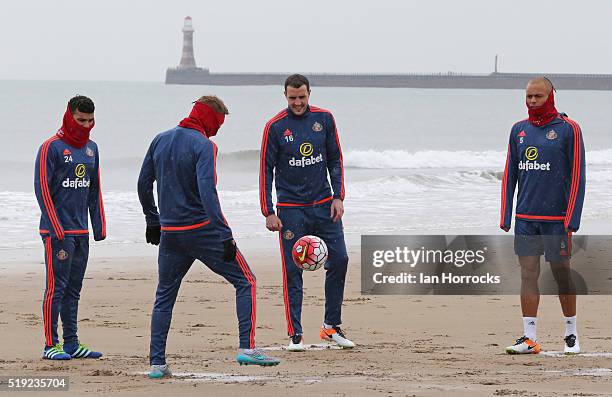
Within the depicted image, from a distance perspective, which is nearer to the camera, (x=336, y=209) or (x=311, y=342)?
(x=336, y=209)

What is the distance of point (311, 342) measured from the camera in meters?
8.22

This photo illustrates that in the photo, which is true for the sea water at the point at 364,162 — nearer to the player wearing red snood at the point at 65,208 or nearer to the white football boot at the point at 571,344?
the player wearing red snood at the point at 65,208

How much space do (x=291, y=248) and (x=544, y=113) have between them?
2034 millimetres

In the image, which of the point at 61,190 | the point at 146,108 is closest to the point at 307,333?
the point at 61,190

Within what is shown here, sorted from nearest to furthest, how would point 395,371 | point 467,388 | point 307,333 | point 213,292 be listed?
point 467,388
point 395,371
point 307,333
point 213,292

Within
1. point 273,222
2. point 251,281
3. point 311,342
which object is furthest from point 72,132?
point 311,342

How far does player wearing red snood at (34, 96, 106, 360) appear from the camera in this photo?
23.7 feet

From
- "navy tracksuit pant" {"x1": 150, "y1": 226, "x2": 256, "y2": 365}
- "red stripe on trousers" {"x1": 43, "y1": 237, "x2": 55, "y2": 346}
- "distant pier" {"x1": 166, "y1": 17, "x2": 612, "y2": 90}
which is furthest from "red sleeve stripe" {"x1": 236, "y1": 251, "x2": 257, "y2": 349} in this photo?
"distant pier" {"x1": 166, "y1": 17, "x2": 612, "y2": 90}

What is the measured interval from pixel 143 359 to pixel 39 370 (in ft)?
2.55

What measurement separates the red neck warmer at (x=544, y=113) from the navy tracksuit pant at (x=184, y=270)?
236 centimetres

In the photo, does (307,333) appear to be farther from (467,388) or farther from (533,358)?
(467,388)

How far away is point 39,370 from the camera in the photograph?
677cm

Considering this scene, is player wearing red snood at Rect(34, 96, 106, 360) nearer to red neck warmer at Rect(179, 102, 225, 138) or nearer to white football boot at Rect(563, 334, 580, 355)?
red neck warmer at Rect(179, 102, 225, 138)

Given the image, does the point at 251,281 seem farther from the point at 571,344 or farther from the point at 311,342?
the point at 571,344
